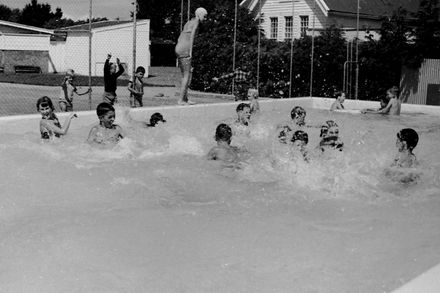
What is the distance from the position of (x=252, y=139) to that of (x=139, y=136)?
7.06 feet

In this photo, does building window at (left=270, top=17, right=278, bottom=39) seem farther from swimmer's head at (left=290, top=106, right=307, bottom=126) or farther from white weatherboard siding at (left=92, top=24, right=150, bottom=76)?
swimmer's head at (left=290, top=106, right=307, bottom=126)

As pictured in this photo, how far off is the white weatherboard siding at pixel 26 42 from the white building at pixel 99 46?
0.50m

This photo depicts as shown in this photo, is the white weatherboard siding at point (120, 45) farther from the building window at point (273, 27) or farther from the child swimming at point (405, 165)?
the child swimming at point (405, 165)

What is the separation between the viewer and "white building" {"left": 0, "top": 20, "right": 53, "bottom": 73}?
120ft

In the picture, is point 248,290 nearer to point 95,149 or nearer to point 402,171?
point 402,171

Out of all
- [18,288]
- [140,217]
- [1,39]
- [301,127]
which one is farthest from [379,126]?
[1,39]

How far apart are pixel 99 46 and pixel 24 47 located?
4904mm

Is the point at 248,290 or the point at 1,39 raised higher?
the point at 1,39

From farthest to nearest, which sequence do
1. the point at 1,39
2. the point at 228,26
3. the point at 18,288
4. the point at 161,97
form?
the point at 1,39 < the point at 228,26 < the point at 161,97 < the point at 18,288

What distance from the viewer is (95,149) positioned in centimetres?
844

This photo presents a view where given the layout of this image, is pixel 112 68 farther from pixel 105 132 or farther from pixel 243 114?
pixel 105 132

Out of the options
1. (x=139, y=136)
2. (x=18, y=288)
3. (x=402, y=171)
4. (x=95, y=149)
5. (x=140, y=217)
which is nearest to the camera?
(x=18, y=288)

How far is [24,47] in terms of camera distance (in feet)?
124

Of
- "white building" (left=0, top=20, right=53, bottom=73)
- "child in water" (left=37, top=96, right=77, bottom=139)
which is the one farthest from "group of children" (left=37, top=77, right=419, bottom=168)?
"white building" (left=0, top=20, right=53, bottom=73)
